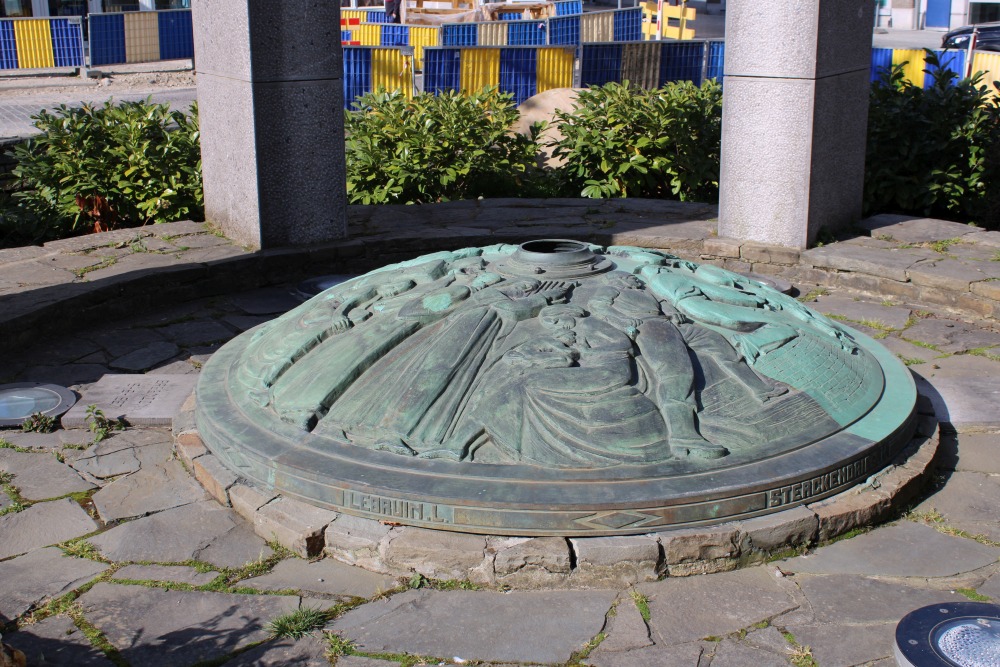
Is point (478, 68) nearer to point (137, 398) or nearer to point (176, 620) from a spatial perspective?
point (137, 398)

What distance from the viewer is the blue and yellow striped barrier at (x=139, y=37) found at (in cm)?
1588

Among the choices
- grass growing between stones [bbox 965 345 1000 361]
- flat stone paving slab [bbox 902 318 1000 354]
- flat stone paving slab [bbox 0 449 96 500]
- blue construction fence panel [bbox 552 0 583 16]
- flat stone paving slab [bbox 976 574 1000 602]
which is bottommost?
flat stone paving slab [bbox 976 574 1000 602]

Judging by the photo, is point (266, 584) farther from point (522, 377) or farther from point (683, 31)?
point (683, 31)

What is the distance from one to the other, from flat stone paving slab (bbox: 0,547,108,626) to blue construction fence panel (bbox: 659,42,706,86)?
10.4m

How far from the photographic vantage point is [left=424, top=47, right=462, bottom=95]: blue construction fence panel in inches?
510

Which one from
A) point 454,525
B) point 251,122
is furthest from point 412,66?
point 454,525

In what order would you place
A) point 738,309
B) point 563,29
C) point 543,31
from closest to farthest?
point 738,309 < point 563,29 < point 543,31

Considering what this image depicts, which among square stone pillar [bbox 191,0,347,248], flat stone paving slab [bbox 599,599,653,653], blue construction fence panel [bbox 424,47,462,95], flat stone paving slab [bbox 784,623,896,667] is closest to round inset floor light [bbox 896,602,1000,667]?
flat stone paving slab [bbox 784,623,896,667]

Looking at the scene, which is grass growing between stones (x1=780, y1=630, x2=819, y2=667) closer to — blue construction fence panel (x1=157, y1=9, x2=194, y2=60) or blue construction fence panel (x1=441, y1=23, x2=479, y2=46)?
blue construction fence panel (x1=441, y1=23, x2=479, y2=46)

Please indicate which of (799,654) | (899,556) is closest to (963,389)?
(899,556)

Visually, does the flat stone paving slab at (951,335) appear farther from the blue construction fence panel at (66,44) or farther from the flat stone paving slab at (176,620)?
the blue construction fence panel at (66,44)

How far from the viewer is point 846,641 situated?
2.42 metres

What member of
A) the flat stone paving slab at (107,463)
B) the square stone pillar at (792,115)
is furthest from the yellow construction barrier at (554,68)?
the flat stone paving slab at (107,463)

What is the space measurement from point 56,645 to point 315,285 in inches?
119
